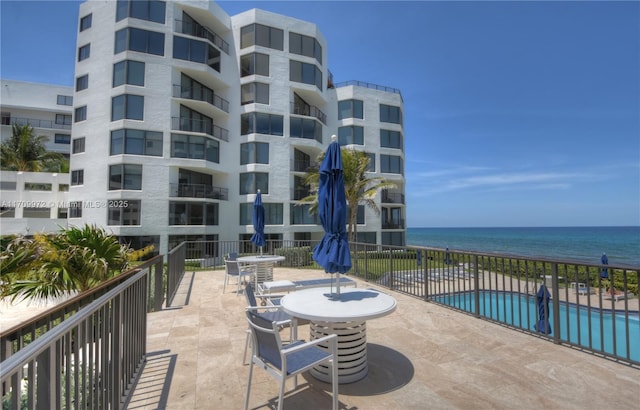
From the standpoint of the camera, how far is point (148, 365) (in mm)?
3744

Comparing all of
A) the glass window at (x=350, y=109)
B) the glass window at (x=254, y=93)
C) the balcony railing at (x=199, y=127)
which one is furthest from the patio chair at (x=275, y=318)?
the glass window at (x=350, y=109)

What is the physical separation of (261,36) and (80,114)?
13.8m

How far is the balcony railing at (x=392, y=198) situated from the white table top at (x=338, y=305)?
2360cm

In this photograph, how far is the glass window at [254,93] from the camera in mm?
22266

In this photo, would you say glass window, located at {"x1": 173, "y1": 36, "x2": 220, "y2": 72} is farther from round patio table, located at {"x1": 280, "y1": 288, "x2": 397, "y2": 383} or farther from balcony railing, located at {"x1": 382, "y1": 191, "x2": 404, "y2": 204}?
round patio table, located at {"x1": 280, "y1": 288, "x2": 397, "y2": 383}

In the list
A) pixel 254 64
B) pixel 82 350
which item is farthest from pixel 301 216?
pixel 82 350

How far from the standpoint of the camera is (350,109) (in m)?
26.3

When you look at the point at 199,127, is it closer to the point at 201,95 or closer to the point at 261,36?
the point at 201,95

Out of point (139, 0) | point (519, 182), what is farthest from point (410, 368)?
point (519, 182)

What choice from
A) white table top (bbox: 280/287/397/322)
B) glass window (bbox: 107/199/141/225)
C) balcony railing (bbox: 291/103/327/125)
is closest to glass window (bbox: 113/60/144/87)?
glass window (bbox: 107/199/141/225)

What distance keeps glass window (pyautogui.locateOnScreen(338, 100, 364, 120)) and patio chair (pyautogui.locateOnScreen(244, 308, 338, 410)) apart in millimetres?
25424

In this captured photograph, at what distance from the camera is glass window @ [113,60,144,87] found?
18594 millimetres

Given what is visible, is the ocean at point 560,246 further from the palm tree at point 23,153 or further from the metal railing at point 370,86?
the palm tree at point 23,153

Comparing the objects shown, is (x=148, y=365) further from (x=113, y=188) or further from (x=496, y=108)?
(x=496, y=108)
